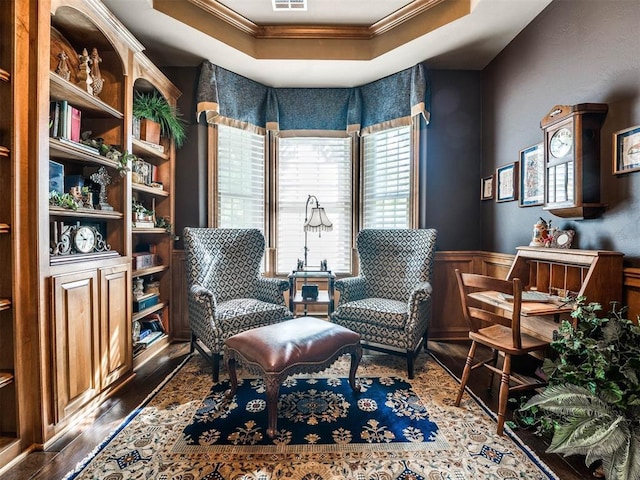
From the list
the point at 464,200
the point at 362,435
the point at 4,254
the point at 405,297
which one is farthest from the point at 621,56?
the point at 4,254

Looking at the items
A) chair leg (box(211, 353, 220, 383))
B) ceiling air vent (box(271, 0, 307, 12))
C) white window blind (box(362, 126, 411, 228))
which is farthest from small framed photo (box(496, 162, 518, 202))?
chair leg (box(211, 353, 220, 383))

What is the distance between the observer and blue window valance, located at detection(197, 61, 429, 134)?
3262 mm

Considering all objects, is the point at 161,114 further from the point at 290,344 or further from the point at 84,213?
the point at 290,344

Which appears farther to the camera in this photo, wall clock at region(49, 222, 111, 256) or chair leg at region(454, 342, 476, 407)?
chair leg at region(454, 342, 476, 407)

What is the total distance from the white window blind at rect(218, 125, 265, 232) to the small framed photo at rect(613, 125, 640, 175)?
2994 mm

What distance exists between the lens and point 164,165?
3.28m

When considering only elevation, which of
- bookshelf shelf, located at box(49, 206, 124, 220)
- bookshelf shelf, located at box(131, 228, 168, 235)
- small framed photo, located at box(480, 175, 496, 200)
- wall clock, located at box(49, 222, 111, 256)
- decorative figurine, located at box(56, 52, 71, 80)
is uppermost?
decorative figurine, located at box(56, 52, 71, 80)

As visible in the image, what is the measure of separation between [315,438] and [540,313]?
1380mm

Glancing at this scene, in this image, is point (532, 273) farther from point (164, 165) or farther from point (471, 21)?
point (164, 165)

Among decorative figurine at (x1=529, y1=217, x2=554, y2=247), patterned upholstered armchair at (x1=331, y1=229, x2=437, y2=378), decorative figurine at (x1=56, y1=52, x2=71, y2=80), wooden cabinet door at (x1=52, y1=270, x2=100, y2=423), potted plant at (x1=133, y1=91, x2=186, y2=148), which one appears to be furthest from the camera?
potted plant at (x1=133, y1=91, x2=186, y2=148)

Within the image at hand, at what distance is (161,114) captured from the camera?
3.01 metres

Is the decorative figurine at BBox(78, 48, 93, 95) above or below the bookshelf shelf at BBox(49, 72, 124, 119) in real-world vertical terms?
above

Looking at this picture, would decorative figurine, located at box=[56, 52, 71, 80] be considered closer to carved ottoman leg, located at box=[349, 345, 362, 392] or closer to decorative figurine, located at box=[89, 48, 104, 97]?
decorative figurine, located at box=[89, 48, 104, 97]

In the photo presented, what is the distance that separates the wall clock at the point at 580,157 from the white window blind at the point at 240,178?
2.74 meters
